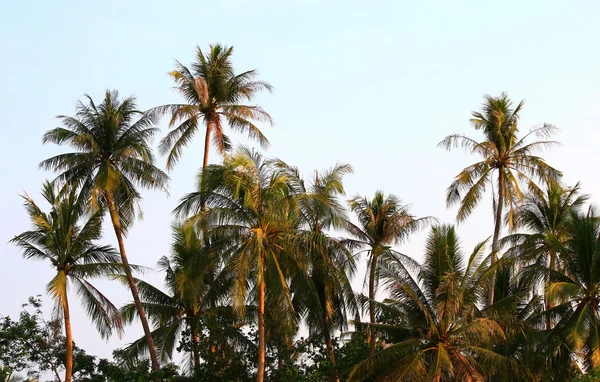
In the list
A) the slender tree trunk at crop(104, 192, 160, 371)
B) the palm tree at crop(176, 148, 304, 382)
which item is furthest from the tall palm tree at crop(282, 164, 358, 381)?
the slender tree trunk at crop(104, 192, 160, 371)

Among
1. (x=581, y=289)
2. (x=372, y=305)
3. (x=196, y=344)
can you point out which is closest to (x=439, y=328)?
(x=372, y=305)

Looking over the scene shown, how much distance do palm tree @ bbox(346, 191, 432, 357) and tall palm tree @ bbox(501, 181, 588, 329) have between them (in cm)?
374

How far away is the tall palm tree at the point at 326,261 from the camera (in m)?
30.6

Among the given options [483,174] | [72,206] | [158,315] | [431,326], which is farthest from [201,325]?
[483,174]

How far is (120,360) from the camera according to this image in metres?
36.2

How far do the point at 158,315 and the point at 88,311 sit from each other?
344 centimetres

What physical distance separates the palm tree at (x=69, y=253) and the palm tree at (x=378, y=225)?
9034mm

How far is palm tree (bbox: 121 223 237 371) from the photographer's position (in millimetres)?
33906

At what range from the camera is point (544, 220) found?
37.0 m

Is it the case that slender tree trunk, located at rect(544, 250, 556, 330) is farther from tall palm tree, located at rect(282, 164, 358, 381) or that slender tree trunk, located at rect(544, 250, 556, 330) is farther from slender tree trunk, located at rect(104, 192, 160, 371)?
slender tree trunk, located at rect(104, 192, 160, 371)

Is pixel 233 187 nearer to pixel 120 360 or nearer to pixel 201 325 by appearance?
pixel 201 325

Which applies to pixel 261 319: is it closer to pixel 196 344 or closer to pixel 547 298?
pixel 196 344

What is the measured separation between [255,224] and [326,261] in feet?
8.30

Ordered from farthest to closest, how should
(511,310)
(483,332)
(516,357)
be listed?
(516,357) < (511,310) < (483,332)
